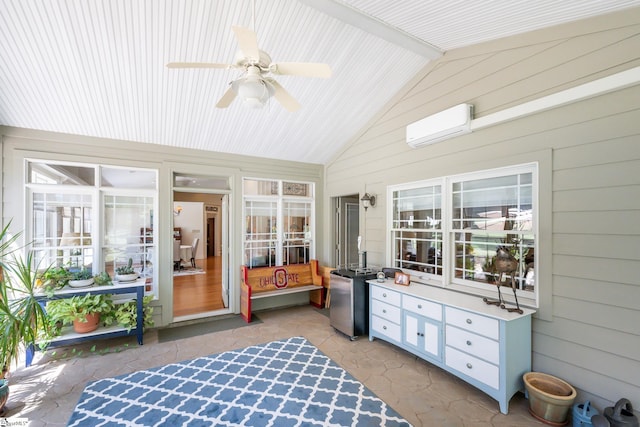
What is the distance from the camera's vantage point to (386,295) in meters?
3.69

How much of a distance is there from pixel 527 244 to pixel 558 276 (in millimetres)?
377

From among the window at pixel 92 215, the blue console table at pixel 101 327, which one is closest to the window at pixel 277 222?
the window at pixel 92 215

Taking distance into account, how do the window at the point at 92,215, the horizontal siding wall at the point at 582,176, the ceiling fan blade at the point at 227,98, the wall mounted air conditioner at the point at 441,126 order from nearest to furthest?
the horizontal siding wall at the point at 582,176
the ceiling fan blade at the point at 227,98
the wall mounted air conditioner at the point at 441,126
the window at the point at 92,215

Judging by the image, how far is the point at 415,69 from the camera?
377 cm

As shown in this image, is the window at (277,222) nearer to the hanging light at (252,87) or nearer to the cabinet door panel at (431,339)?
the cabinet door panel at (431,339)

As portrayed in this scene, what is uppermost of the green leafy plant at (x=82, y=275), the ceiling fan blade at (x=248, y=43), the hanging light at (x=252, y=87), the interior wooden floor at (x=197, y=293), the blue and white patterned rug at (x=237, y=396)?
the ceiling fan blade at (x=248, y=43)

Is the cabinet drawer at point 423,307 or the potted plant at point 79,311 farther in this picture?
the potted plant at point 79,311

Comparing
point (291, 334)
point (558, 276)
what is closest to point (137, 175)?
point (291, 334)

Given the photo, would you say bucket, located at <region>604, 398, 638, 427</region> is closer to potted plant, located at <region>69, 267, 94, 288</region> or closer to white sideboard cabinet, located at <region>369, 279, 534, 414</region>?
white sideboard cabinet, located at <region>369, 279, 534, 414</region>

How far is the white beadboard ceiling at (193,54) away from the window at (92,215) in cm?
62

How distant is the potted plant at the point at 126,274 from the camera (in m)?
3.96

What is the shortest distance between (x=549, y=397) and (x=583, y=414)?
20 centimetres

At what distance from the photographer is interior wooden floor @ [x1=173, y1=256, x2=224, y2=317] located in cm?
521

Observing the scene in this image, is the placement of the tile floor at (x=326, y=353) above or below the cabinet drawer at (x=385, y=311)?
below
